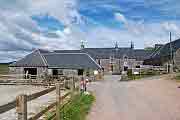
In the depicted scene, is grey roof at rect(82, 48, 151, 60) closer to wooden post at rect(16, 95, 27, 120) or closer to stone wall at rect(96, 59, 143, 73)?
stone wall at rect(96, 59, 143, 73)

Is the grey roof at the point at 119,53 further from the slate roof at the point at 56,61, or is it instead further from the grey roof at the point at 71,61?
the slate roof at the point at 56,61

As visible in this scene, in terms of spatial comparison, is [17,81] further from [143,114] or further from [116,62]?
[116,62]

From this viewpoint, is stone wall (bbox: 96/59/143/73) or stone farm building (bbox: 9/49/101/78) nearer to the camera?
stone farm building (bbox: 9/49/101/78)

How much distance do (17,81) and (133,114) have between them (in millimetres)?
31005

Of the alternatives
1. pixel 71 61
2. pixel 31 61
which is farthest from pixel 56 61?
pixel 31 61

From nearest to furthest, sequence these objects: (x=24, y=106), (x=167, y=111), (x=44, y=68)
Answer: (x=24, y=106) < (x=167, y=111) < (x=44, y=68)

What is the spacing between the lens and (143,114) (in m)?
11.3

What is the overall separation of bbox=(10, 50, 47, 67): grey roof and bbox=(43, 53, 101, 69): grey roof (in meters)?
1.76

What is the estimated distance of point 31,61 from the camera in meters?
59.2

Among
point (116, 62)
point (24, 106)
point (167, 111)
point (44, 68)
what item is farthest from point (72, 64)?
point (24, 106)

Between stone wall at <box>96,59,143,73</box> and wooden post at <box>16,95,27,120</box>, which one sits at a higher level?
stone wall at <box>96,59,143,73</box>

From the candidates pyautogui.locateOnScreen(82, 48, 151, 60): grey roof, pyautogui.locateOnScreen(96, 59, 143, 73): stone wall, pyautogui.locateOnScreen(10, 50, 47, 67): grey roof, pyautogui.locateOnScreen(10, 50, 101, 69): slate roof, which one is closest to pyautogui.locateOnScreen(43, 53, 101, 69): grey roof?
pyautogui.locateOnScreen(10, 50, 101, 69): slate roof

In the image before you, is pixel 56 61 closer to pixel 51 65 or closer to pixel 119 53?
pixel 51 65

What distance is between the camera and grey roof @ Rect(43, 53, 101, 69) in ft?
195
